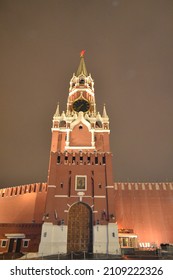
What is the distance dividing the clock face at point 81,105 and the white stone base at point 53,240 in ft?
68.3

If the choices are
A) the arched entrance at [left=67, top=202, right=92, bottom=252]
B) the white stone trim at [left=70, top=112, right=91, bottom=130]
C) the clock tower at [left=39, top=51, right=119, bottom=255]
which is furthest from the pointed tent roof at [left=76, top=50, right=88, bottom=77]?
the arched entrance at [left=67, top=202, right=92, bottom=252]

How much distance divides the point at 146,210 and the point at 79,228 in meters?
13.9

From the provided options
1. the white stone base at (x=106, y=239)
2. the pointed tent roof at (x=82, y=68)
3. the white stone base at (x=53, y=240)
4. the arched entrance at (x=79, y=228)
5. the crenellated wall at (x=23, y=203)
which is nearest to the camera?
the white stone base at (x=53, y=240)

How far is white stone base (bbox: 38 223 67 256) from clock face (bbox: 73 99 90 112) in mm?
20803

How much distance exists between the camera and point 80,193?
961 inches

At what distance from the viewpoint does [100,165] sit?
26734mm

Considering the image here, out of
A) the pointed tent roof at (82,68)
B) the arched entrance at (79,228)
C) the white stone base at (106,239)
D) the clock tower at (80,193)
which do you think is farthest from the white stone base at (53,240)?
the pointed tent roof at (82,68)

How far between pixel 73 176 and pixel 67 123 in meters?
10.2

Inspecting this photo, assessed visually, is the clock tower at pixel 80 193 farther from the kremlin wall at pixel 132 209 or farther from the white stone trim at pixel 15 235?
the kremlin wall at pixel 132 209

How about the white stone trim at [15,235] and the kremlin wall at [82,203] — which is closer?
the kremlin wall at [82,203]

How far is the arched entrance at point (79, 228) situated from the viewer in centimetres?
2211

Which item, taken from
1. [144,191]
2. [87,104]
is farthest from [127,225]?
[87,104]

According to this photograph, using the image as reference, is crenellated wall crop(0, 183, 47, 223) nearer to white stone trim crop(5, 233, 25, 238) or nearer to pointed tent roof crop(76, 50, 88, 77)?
white stone trim crop(5, 233, 25, 238)
